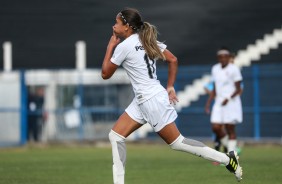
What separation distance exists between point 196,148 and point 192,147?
5 cm

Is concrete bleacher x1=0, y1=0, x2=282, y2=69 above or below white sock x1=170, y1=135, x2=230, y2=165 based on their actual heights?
above

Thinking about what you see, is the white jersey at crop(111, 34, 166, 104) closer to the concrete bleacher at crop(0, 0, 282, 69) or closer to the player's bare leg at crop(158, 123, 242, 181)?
the player's bare leg at crop(158, 123, 242, 181)

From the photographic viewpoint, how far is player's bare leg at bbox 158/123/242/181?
1015cm

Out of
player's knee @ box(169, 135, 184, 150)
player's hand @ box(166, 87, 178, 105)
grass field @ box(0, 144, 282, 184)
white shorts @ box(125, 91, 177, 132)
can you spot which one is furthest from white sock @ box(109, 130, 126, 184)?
grass field @ box(0, 144, 282, 184)

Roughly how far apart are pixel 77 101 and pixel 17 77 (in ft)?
6.69

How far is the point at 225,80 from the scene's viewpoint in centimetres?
1816

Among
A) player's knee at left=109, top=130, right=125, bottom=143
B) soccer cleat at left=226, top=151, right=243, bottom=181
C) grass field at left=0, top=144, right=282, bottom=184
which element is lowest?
Answer: grass field at left=0, top=144, right=282, bottom=184

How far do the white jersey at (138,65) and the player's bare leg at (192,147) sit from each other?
471 mm

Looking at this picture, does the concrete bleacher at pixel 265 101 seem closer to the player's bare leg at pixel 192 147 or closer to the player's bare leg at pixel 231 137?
the player's bare leg at pixel 231 137

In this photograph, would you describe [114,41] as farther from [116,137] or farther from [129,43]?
[116,137]

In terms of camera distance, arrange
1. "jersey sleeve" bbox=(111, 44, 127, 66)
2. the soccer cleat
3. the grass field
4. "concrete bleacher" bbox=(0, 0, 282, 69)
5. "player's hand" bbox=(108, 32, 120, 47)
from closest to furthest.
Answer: "jersey sleeve" bbox=(111, 44, 127, 66) → "player's hand" bbox=(108, 32, 120, 47) → the soccer cleat → the grass field → "concrete bleacher" bbox=(0, 0, 282, 69)

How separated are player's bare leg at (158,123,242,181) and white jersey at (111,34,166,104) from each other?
0.47 meters

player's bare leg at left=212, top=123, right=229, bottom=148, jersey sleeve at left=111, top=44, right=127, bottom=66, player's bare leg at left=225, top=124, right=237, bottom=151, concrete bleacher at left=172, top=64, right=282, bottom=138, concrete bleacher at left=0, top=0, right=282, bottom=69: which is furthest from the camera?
concrete bleacher at left=0, top=0, right=282, bottom=69

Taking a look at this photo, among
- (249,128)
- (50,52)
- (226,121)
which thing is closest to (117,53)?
(226,121)
